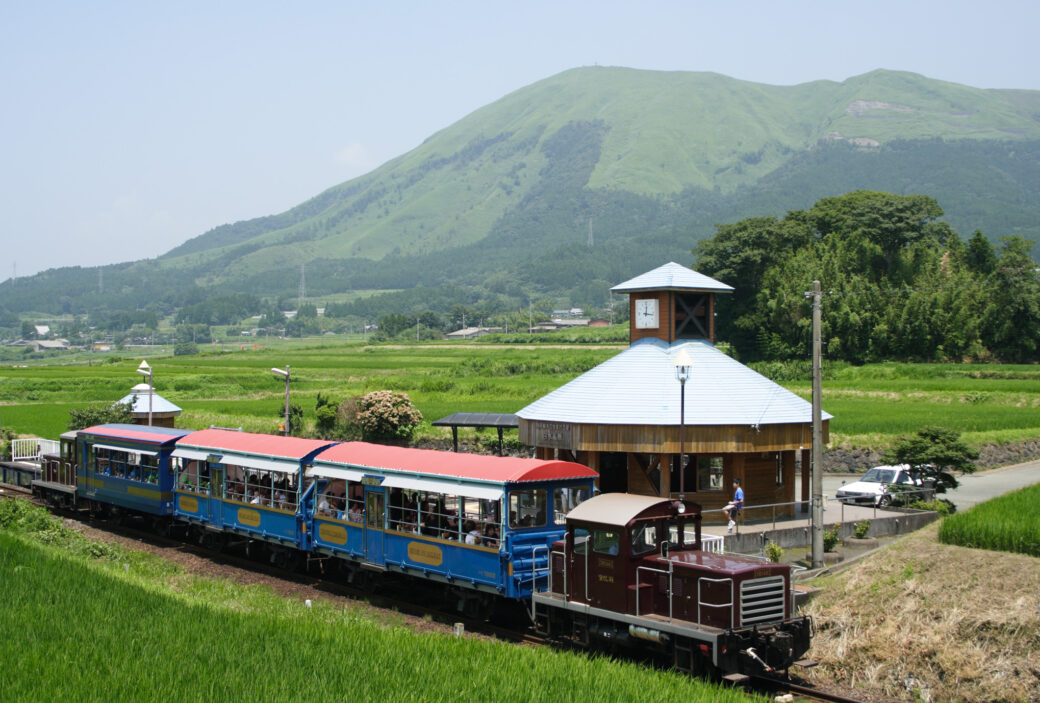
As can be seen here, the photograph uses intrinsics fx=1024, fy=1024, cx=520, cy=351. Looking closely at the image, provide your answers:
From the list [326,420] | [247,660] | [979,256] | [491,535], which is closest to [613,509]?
[491,535]

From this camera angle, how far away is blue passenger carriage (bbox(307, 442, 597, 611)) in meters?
19.6

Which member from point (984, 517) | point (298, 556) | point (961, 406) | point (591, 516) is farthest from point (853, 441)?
point (591, 516)

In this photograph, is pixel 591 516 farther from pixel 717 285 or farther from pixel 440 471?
pixel 717 285

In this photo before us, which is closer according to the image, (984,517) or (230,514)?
(984,517)

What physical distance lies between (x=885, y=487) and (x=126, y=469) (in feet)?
82.6

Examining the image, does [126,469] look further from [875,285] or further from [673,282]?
[875,285]

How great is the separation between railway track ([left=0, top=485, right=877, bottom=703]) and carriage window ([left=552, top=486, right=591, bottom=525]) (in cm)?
211

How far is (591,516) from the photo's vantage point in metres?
17.3

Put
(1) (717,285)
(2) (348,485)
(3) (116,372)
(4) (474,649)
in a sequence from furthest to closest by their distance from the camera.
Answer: (3) (116,372)
(1) (717,285)
(2) (348,485)
(4) (474,649)

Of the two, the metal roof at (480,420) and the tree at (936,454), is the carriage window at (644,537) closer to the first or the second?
the tree at (936,454)

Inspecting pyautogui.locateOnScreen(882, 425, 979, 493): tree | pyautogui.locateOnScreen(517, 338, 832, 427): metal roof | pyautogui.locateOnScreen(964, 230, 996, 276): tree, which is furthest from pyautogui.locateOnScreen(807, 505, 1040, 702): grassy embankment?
pyautogui.locateOnScreen(964, 230, 996, 276): tree

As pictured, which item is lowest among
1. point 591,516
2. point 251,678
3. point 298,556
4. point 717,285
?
point 298,556

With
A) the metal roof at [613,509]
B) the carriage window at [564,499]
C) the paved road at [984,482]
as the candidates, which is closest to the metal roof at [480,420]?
the paved road at [984,482]

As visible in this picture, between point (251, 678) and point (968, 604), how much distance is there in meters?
12.3
